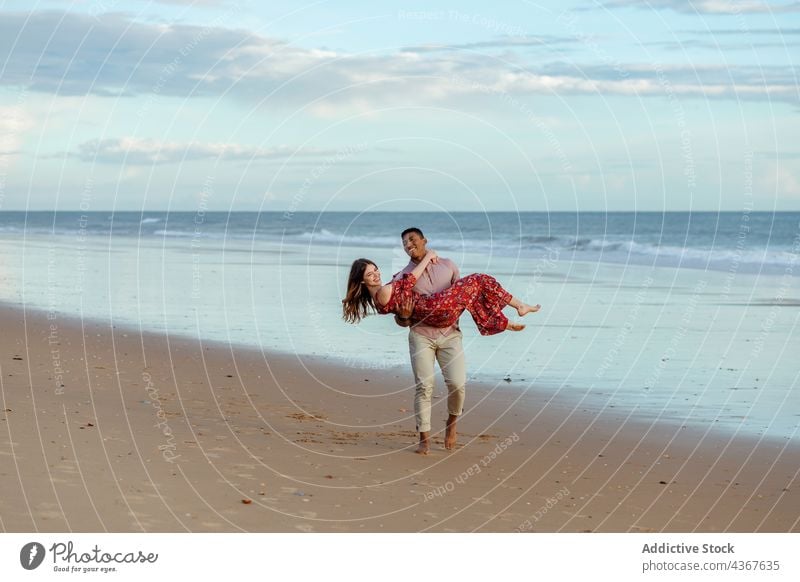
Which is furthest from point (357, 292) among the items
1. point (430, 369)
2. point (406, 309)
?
point (430, 369)

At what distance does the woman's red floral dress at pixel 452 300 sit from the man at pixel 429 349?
88mm

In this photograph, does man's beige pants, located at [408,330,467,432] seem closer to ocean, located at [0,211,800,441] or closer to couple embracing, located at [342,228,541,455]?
couple embracing, located at [342,228,541,455]

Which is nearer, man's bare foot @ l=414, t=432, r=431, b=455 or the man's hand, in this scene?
the man's hand

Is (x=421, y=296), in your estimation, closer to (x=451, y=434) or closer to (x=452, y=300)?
(x=452, y=300)

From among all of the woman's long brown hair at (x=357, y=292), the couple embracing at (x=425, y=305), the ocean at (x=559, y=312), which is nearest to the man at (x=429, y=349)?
the couple embracing at (x=425, y=305)

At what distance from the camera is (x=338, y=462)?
9.91m

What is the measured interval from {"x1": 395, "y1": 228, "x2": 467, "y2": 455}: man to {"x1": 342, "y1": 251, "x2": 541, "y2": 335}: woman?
0.08 metres

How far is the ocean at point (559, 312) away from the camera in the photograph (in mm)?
14031

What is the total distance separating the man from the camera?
10422 mm

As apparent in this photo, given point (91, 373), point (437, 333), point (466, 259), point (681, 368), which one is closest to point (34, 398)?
point (91, 373)

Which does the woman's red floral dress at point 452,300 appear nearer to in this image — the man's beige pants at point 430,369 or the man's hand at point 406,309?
the man's hand at point 406,309

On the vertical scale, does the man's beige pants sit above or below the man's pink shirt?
below

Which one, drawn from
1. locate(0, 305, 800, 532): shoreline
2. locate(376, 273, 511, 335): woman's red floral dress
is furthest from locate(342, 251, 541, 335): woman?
locate(0, 305, 800, 532): shoreline

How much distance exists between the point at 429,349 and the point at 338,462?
140cm
